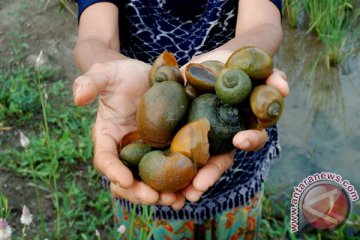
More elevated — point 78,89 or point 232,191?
point 78,89

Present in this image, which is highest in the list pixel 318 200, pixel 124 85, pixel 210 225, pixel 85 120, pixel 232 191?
pixel 124 85

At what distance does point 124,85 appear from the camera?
162 centimetres

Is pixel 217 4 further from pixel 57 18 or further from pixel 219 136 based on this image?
pixel 57 18

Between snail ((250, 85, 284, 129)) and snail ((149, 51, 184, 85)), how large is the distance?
9.7 inches

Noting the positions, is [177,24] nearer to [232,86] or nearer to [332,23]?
[232,86]

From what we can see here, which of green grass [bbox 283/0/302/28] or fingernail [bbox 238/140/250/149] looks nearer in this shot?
fingernail [bbox 238/140/250/149]

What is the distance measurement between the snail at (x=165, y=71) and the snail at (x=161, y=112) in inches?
1.7

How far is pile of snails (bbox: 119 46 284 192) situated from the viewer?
142cm

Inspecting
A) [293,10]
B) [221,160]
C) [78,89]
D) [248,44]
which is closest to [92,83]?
[78,89]

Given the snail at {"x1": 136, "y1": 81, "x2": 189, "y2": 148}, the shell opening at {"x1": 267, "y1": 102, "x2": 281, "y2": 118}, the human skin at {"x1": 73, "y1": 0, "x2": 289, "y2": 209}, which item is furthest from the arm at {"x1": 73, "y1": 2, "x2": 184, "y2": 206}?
the shell opening at {"x1": 267, "y1": 102, "x2": 281, "y2": 118}

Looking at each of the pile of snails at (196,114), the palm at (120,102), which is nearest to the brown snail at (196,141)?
the pile of snails at (196,114)

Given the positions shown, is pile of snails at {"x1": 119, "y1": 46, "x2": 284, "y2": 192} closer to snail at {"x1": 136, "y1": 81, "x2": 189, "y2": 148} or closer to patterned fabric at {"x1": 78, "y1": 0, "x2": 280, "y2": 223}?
snail at {"x1": 136, "y1": 81, "x2": 189, "y2": 148}

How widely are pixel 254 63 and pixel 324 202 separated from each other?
1.56 ft

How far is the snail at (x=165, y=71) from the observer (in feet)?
5.13
